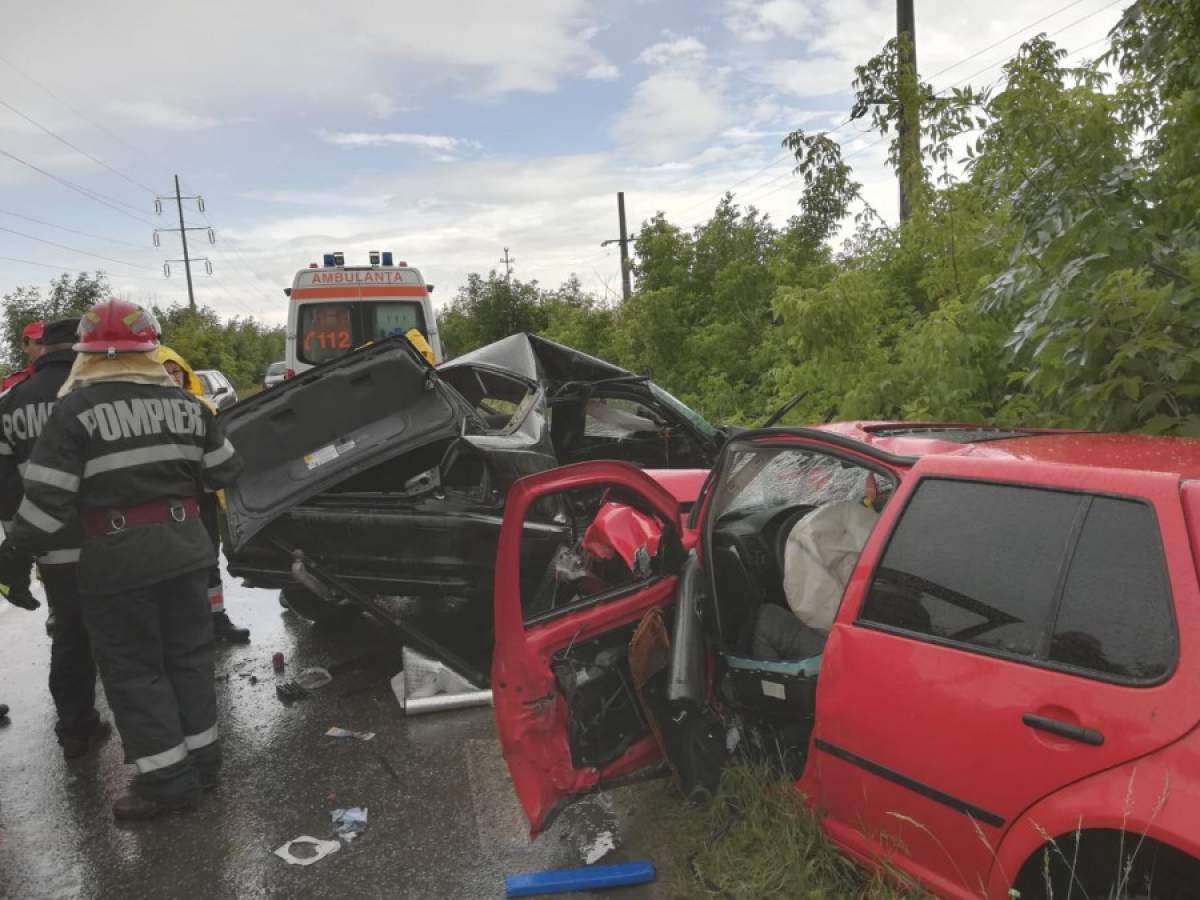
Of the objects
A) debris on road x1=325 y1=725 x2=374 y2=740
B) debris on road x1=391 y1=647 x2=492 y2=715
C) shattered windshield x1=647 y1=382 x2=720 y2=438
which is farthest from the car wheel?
shattered windshield x1=647 y1=382 x2=720 y2=438

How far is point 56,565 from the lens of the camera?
12.7 feet

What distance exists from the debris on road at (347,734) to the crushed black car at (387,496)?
0.46 metres

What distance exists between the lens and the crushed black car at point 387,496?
14.1 ft

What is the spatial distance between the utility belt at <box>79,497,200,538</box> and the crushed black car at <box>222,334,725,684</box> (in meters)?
0.61

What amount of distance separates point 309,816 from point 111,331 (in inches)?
81.6

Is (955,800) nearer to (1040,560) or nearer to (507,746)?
(1040,560)

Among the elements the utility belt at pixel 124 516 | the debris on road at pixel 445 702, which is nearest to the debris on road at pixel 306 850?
the debris on road at pixel 445 702

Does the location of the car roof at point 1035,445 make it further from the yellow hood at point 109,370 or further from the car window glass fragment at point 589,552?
the yellow hood at point 109,370

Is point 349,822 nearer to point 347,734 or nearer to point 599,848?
point 347,734

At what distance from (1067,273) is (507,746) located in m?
3.00

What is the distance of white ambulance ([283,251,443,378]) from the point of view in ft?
32.3

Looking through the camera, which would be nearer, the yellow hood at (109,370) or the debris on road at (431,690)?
the yellow hood at (109,370)

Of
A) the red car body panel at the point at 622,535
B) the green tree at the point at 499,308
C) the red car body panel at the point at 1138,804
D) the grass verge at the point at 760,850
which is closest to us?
the red car body panel at the point at 1138,804

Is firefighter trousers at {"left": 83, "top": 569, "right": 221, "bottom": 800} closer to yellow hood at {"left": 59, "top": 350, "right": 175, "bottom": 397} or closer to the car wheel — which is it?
yellow hood at {"left": 59, "top": 350, "right": 175, "bottom": 397}
